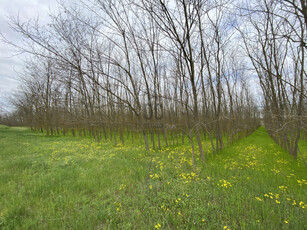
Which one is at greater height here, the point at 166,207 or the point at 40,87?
the point at 40,87

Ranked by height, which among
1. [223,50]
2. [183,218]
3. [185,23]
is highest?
[223,50]

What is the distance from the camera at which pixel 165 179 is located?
4023 mm

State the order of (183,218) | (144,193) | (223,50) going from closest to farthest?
(183,218), (144,193), (223,50)

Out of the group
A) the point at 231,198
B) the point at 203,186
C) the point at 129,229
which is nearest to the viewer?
the point at 129,229

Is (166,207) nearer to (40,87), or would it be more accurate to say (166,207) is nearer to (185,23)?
(185,23)

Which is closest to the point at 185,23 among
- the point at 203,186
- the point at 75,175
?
the point at 203,186

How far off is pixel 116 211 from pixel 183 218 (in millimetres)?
1299

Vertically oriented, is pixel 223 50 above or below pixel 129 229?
above

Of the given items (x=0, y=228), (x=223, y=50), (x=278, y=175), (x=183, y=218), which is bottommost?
(x=278, y=175)

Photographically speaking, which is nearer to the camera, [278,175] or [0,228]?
[0,228]

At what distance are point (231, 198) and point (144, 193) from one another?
1973 millimetres

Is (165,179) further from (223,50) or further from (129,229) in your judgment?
(223,50)

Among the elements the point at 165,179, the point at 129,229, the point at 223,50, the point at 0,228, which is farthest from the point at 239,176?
the point at 223,50

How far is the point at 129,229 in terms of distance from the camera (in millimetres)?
2141
